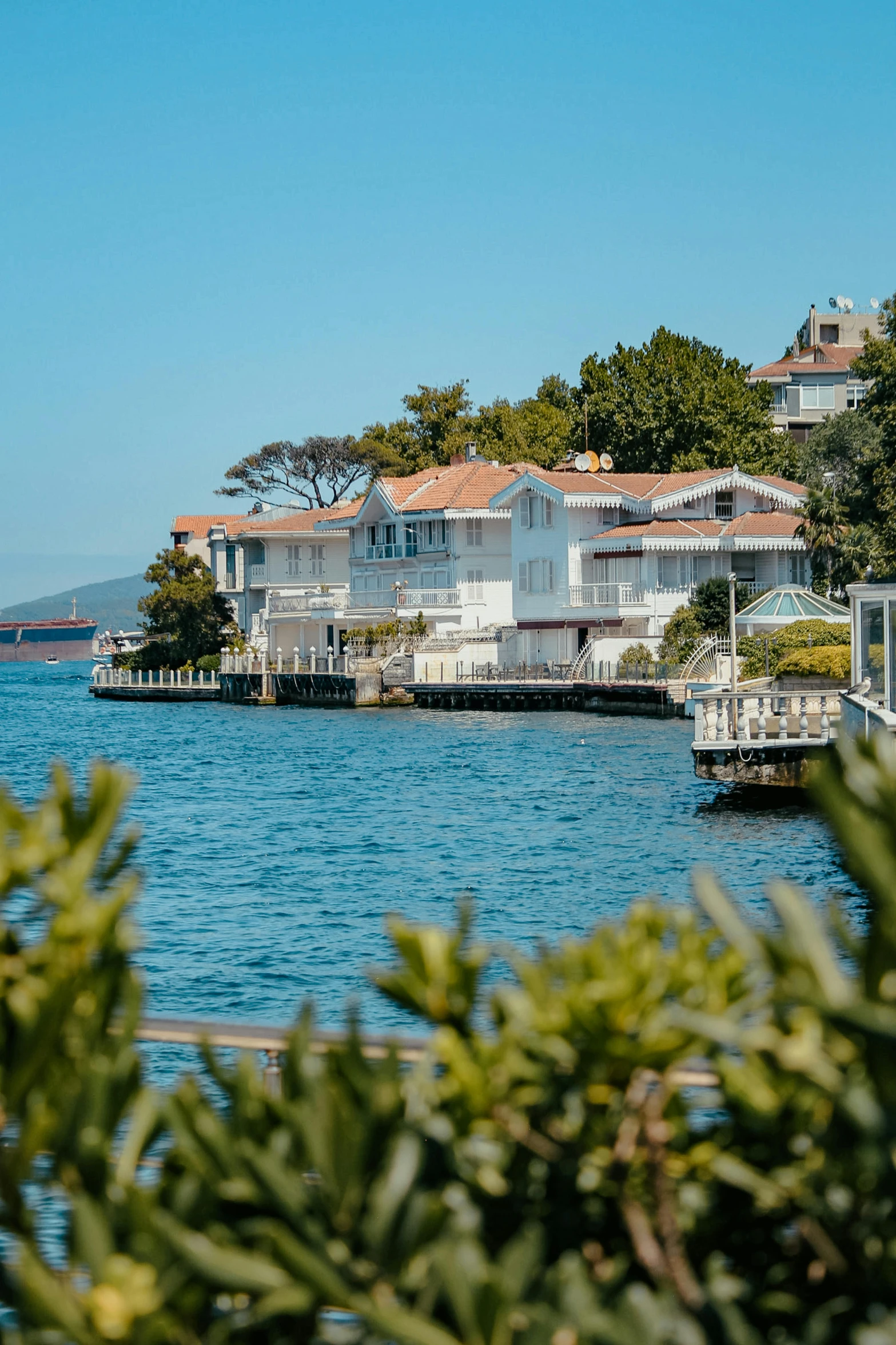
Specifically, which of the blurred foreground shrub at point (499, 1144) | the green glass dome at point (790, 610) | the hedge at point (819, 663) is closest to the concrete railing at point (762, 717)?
the hedge at point (819, 663)

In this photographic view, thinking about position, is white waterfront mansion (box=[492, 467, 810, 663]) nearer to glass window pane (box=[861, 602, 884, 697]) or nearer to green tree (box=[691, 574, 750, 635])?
green tree (box=[691, 574, 750, 635])

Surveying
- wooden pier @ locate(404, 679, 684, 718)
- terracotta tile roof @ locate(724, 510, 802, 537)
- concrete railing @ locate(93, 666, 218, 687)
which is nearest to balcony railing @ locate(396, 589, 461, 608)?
wooden pier @ locate(404, 679, 684, 718)

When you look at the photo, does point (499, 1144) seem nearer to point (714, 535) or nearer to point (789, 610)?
point (789, 610)

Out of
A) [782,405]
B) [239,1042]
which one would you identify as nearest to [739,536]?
[782,405]

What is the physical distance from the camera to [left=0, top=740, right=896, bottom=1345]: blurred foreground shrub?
242cm

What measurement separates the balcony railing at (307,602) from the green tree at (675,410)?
17272 mm

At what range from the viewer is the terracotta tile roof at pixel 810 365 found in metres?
90.6

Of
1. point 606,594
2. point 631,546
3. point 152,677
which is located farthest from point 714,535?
point 152,677

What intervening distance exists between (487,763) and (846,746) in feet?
120

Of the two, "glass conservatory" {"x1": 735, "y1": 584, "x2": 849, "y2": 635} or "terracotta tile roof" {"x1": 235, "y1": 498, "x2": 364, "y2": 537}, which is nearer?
"glass conservatory" {"x1": 735, "y1": 584, "x2": 849, "y2": 635}

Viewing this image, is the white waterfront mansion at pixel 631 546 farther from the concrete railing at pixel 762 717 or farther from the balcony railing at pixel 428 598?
the concrete railing at pixel 762 717

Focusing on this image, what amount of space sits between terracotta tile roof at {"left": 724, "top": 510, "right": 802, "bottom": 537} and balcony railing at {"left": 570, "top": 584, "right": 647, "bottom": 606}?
13.8 ft

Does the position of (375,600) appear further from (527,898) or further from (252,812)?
(527,898)

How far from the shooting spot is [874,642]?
82.4 ft
